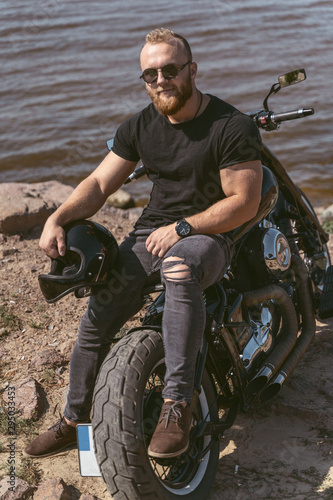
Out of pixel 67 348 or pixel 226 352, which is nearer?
pixel 226 352

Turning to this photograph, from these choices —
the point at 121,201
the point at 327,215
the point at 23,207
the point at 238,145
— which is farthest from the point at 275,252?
the point at 121,201

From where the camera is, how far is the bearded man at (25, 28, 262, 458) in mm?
2828

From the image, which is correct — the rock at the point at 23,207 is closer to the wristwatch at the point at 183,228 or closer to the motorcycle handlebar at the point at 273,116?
the motorcycle handlebar at the point at 273,116

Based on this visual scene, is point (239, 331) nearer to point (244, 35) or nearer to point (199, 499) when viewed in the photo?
point (199, 499)

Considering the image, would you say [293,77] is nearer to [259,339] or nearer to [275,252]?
[275,252]

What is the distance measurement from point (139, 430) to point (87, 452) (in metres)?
0.29

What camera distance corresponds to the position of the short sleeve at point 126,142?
3.28 metres

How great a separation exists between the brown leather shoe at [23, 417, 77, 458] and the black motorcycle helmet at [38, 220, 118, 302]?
76 cm

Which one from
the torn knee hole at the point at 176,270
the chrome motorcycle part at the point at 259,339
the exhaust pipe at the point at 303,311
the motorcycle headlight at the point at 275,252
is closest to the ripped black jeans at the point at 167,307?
the torn knee hole at the point at 176,270

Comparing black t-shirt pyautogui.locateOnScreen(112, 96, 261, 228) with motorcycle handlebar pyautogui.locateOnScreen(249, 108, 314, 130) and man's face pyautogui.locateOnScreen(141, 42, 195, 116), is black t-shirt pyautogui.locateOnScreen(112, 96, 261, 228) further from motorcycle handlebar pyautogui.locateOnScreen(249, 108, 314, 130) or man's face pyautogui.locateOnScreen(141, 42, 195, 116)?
motorcycle handlebar pyautogui.locateOnScreen(249, 108, 314, 130)

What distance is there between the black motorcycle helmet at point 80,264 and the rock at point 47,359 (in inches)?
41.8

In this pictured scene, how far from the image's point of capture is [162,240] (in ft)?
9.53

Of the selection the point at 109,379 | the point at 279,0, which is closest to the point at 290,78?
the point at 109,379

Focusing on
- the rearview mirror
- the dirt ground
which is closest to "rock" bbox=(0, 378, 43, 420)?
the dirt ground
